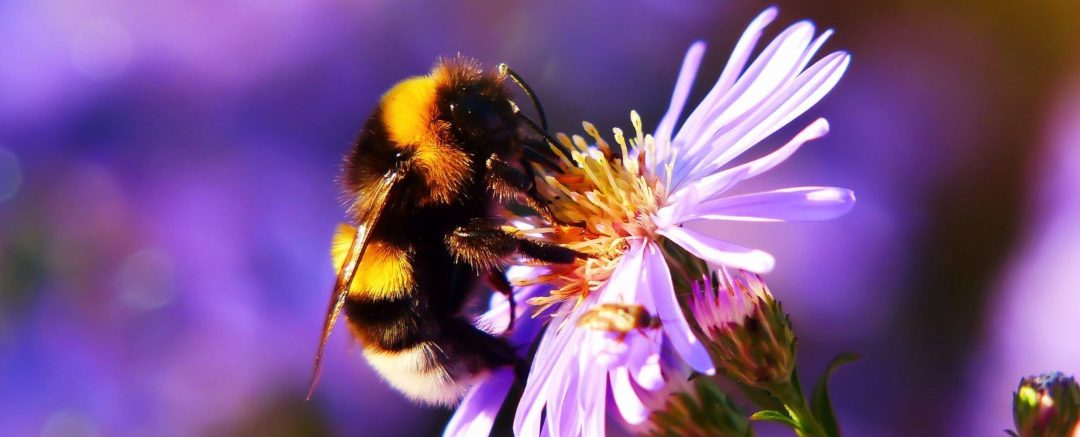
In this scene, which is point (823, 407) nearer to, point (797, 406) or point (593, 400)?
point (797, 406)

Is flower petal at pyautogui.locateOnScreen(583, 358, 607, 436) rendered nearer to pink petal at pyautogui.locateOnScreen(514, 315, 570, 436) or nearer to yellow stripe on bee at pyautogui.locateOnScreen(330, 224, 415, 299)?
pink petal at pyautogui.locateOnScreen(514, 315, 570, 436)

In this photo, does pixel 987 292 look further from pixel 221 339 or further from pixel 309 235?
pixel 221 339

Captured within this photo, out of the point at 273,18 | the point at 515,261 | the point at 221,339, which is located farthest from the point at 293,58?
the point at 515,261

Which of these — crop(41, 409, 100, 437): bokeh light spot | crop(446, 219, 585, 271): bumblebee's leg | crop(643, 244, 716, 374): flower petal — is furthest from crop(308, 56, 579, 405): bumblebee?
crop(41, 409, 100, 437): bokeh light spot

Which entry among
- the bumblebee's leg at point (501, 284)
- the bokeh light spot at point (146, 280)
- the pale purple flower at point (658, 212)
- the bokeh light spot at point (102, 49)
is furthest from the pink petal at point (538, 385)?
the bokeh light spot at point (102, 49)

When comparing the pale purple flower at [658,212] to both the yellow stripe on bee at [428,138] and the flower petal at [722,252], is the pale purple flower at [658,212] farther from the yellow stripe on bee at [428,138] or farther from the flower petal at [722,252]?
the yellow stripe on bee at [428,138]

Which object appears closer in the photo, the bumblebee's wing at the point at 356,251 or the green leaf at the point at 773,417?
the green leaf at the point at 773,417

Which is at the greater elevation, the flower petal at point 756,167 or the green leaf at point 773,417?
the flower petal at point 756,167
